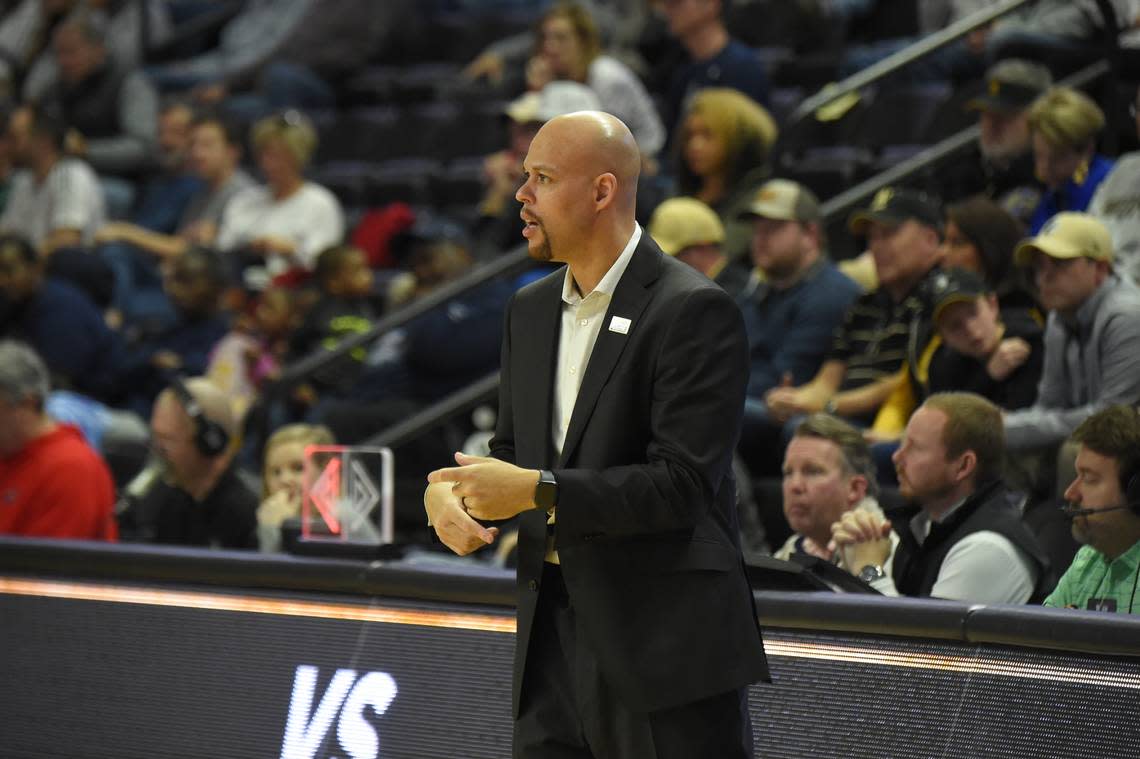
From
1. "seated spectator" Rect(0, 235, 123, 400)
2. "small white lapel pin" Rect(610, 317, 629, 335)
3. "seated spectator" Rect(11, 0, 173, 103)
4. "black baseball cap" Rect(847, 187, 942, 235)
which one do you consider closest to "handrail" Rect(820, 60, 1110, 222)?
"black baseball cap" Rect(847, 187, 942, 235)

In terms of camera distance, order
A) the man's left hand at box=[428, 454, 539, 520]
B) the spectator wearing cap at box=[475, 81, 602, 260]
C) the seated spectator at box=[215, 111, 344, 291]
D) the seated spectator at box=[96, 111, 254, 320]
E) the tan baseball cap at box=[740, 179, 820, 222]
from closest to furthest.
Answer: the man's left hand at box=[428, 454, 539, 520] → the tan baseball cap at box=[740, 179, 820, 222] → the spectator wearing cap at box=[475, 81, 602, 260] → the seated spectator at box=[215, 111, 344, 291] → the seated spectator at box=[96, 111, 254, 320]

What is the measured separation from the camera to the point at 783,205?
22.3 feet

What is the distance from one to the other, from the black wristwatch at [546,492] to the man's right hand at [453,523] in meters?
0.12

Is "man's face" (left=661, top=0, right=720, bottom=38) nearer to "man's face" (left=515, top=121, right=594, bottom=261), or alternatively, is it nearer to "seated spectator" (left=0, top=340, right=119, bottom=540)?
"seated spectator" (left=0, top=340, right=119, bottom=540)

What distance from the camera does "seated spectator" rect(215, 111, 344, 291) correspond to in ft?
31.0

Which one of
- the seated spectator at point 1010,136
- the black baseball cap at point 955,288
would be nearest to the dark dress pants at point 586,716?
the black baseball cap at point 955,288

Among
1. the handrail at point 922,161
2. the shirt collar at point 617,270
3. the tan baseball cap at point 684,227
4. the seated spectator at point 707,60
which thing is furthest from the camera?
the seated spectator at point 707,60

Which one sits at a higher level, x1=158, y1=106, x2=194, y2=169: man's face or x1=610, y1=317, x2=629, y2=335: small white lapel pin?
x1=158, y1=106, x2=194, y2=169: man's face

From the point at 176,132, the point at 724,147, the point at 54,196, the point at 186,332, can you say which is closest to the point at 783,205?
the point at 724,147

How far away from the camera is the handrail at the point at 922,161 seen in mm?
7508

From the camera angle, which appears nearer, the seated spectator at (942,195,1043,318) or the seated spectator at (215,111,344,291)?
the seated spectator at (942,195,1043,318)

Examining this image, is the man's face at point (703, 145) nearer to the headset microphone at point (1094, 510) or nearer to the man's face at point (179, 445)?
the man's face at point (179, 445)

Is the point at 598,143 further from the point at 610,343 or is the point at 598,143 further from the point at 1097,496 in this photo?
the point at 1097,496

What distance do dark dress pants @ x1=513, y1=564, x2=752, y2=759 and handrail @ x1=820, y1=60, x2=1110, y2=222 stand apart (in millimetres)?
4645
